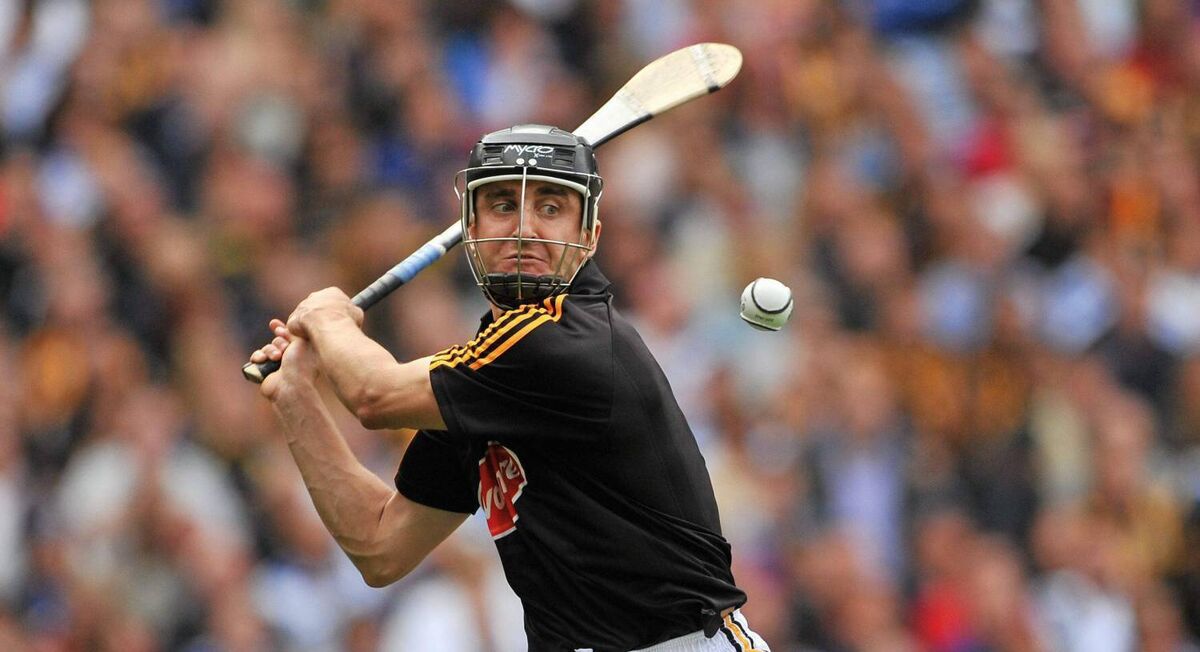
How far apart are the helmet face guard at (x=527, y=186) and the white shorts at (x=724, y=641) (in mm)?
850

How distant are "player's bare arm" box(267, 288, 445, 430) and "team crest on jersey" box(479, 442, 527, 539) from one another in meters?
0.21

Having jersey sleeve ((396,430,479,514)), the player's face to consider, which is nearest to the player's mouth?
the player's face

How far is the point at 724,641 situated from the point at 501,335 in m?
0.88

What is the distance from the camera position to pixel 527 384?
14.6 ft

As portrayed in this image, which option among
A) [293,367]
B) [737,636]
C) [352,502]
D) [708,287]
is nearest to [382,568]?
[352,502]

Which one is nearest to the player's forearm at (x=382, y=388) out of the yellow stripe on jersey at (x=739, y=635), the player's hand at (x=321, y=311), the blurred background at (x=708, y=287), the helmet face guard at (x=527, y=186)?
the player's hand at (x=321, y=311)

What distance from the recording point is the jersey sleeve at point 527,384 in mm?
4430

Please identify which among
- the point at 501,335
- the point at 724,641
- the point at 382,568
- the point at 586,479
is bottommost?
the point at 724,641

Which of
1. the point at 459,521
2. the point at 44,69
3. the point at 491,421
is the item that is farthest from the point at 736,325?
the point at 491,421

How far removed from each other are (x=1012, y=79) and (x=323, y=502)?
6776 millimetres

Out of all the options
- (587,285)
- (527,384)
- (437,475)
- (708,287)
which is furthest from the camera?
(708,287)

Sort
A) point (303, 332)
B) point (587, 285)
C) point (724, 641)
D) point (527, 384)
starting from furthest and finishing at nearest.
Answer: point (303, 332) < point (587, 285) < point (724, 641) < point (527, 384)

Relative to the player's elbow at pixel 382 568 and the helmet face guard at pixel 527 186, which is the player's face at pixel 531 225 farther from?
the player's elbow at pixel 382 568

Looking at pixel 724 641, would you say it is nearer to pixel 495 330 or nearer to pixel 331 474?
pixel 495 330
